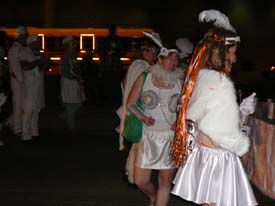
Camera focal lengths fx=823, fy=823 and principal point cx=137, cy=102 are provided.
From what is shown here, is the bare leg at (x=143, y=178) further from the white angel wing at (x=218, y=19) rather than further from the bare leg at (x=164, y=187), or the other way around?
the white angel wing at (x=218, y=19)

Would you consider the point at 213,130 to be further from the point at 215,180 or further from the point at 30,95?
the point at 30,95

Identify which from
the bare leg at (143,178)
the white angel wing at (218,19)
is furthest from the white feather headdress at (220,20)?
the bare leg at (143,178)

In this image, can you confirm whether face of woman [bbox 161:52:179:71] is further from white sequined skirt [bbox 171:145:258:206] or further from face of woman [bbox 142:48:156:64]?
white sequined skirt [bbox 171:145:258:206]

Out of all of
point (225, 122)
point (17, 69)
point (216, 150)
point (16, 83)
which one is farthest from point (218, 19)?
point (16, 83)

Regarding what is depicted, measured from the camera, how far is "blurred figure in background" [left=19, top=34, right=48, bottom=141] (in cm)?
1350

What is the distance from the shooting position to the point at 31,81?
45.1 feet

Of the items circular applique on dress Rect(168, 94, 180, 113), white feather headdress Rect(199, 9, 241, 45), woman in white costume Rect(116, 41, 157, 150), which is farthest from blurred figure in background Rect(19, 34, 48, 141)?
white feather headdress Rect(199, 9, 241, 45)

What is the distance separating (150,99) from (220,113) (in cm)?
196

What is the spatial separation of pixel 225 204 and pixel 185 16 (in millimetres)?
36644

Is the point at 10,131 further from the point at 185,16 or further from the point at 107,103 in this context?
the point at 185,16

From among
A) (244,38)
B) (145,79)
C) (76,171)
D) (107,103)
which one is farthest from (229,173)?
(244,38)

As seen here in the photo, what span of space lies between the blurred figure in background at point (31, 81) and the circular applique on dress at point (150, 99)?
20.2 ft

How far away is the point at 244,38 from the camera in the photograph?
134ft

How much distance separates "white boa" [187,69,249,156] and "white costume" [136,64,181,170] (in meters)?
1.79
